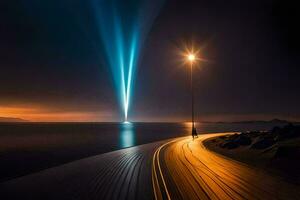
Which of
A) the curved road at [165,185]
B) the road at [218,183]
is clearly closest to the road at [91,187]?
the curved road at [165,185]

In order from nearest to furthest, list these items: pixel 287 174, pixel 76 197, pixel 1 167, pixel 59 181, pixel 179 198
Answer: pixel 179 198 → pixel 76 197 → pixel 287 174 → pixel 59 181 → pixel 1 167

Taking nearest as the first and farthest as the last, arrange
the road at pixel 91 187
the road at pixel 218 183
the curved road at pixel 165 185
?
the road at pixel 218 183
the curved road at pixel 165 185
the road at pixel 91 187

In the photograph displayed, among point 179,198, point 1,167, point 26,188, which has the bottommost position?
point 1,167

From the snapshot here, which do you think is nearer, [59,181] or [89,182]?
[89,182]

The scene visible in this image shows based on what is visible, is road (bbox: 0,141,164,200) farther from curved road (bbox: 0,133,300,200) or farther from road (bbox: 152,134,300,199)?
road (bbox: 152,134,300,199)

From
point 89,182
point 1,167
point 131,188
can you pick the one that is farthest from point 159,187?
point 1,167

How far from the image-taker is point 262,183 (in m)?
11.8

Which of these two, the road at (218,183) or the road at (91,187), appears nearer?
the road at (218,183)

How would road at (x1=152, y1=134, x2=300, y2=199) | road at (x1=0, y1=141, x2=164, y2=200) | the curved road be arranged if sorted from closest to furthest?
road at (x1=152, y1=134, x2=300, y2=199), the curved road, road at (x1=0, y1=141, x2=164, y2=200)

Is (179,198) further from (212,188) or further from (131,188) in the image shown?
(131,188)

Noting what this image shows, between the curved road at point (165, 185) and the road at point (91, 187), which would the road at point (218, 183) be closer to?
the curved road at point (165, 185)

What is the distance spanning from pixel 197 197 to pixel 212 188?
5.11 feet

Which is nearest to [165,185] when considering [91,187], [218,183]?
[218,183]

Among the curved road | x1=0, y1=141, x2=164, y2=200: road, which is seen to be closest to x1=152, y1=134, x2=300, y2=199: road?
the curved road
